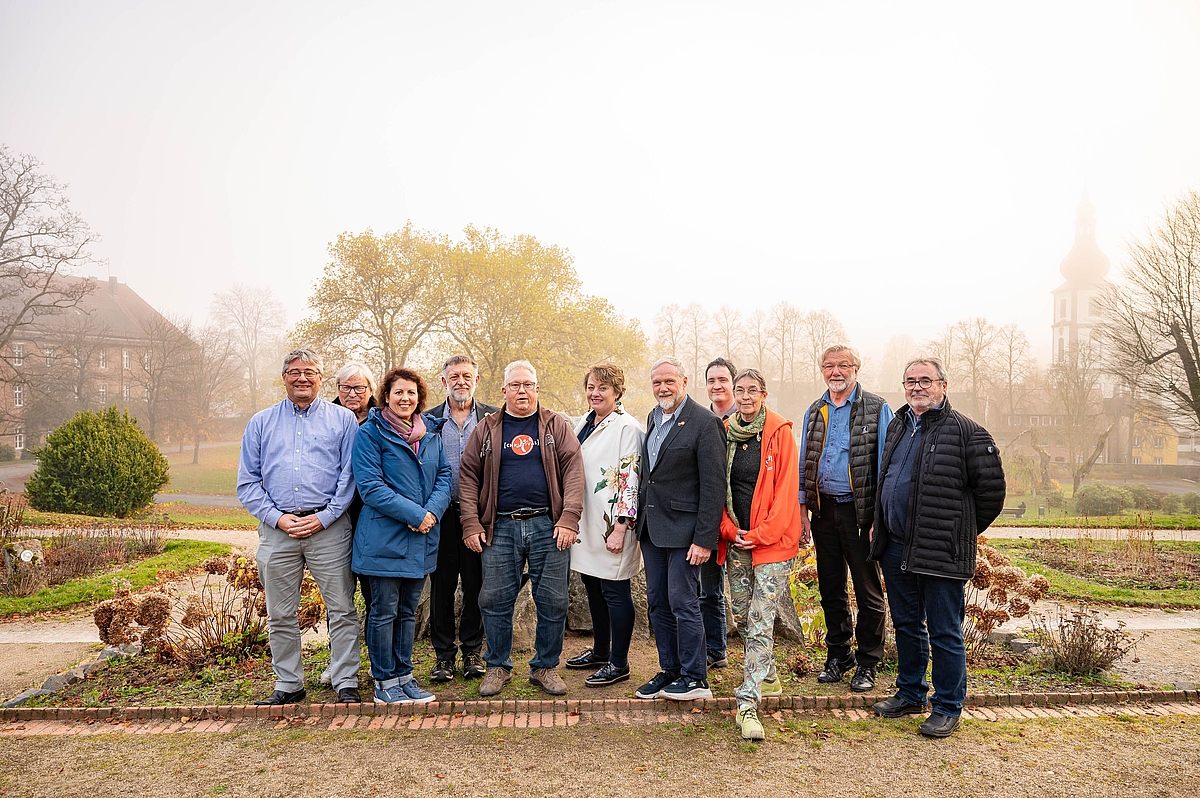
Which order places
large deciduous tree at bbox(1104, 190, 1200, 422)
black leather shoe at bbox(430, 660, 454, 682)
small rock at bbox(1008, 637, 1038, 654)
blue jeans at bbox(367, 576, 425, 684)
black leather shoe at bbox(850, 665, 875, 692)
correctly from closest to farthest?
blue jeans at bbox(367, 576, 425, 684), black leather shoe at bbox(850, 665, 875, 692), black leather shoe at bbox(430, 660, 454, 682), small rock at bbox(1008, 637, 1038, 654), large deciduous tree at bbox(1104, 190, 1200, 422)

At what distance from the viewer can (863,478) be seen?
15.3 ft

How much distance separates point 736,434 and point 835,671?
1.87 m

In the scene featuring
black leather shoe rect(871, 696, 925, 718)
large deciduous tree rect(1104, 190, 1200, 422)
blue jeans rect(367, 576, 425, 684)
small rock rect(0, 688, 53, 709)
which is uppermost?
large deciduous tree rect(1104, 190, 1200, 422)

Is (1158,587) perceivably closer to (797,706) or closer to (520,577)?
(797,706)

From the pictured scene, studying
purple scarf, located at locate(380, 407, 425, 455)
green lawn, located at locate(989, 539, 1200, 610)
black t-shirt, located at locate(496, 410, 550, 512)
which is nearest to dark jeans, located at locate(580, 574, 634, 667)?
black t-shirt, located at locate(496, 410, 550, 512)

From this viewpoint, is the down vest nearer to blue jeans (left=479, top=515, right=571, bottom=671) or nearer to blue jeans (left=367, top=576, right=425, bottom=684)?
blue jeans (left=479, top=515, right=571, bottom=671)

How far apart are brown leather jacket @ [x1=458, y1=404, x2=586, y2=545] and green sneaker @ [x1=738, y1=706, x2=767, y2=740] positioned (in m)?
1.48

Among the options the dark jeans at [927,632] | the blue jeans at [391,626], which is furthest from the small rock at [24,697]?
the dark jeans at [927,632]

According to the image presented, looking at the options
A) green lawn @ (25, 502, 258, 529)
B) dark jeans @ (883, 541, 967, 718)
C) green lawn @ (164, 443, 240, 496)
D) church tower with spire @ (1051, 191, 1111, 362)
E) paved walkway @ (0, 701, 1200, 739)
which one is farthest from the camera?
church tower with spire @ (1051, 191, 1111, 362)

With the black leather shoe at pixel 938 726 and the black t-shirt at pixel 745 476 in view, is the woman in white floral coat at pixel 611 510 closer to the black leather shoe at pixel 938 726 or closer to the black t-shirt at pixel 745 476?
the black t-shirt at pixel 745 476

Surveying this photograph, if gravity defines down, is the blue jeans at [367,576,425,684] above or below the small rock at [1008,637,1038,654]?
above

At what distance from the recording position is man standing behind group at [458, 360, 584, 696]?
15.4 ft

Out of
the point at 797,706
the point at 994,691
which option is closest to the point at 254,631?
the point at 797,706

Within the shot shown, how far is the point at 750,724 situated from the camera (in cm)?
412
